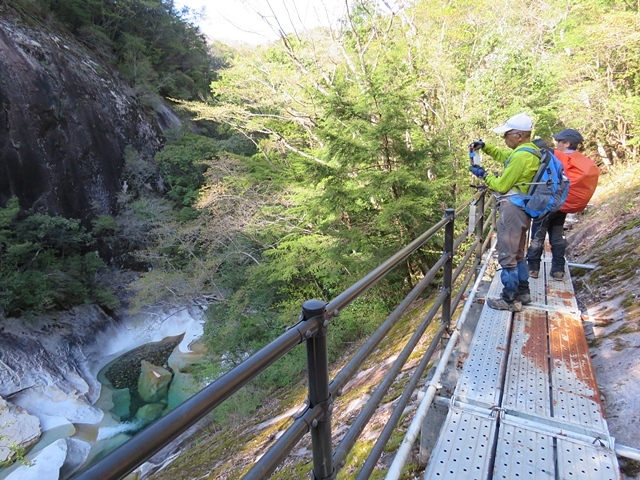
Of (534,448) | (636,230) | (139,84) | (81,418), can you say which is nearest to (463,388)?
(534,448)

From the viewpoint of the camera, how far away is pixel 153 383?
1363cm

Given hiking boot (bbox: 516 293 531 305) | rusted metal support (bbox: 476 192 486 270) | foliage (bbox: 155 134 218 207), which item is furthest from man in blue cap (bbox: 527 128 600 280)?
foliage (bbox: 155 134 218 207)

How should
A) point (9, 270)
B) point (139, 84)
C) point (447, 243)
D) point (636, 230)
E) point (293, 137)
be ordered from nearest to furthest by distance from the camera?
point (447, 243)
point (636, 230)
point (9, 270)
point (293, 137)
point (139, 84)

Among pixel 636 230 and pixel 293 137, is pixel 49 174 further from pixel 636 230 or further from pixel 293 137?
pixel 636 230

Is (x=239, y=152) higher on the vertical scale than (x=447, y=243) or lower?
higher

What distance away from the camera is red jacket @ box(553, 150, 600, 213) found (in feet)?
11.8

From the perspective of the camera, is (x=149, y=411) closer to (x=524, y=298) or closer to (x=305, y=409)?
(x=524, y=298)

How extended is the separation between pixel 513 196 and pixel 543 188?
216mm

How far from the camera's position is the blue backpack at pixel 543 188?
270 centimetres

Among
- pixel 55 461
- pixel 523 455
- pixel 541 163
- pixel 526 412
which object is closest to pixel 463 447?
pixel 523 455

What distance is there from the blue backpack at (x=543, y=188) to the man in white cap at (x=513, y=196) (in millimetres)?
41

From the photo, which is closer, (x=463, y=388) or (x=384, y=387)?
(x=384, y=387)

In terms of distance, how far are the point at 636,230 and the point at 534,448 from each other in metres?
3.71

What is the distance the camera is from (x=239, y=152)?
65.3ft
